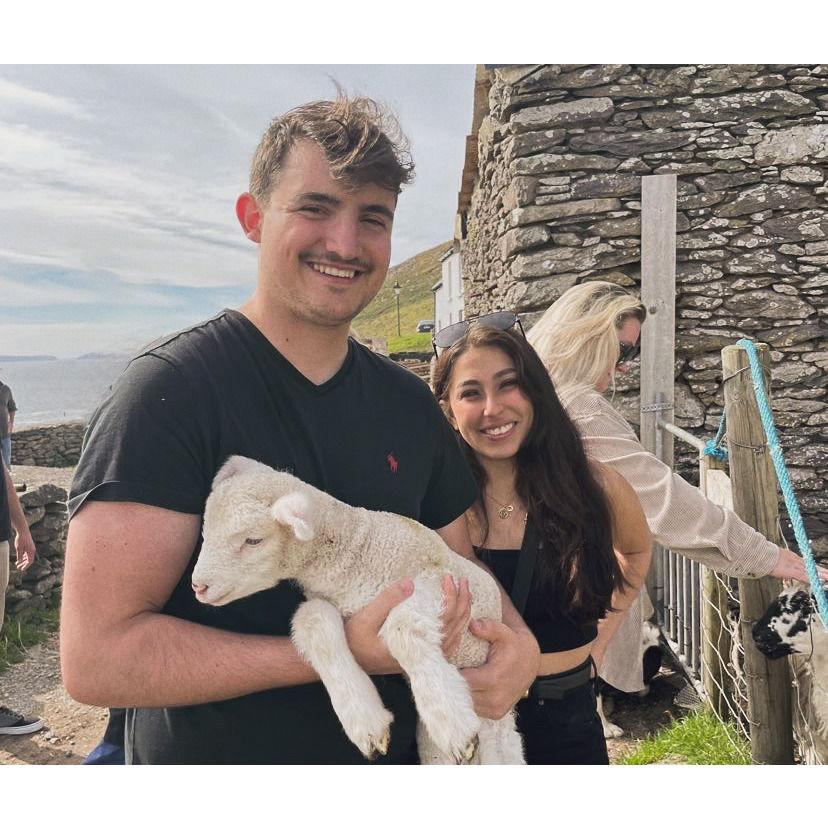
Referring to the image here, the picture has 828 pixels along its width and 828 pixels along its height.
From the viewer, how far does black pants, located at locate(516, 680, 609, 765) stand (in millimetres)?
1659

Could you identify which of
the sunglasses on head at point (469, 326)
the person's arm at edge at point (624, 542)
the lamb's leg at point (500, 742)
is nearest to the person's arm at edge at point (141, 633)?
the lamb's leg at point (500, 742)

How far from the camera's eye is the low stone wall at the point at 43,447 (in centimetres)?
365

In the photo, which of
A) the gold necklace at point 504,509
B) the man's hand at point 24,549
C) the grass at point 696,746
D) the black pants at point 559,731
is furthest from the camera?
the man's hand at point 24,549

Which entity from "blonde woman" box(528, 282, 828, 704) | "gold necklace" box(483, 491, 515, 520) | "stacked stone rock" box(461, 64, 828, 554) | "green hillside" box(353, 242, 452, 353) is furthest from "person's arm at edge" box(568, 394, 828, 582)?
"stacked stone rock" box(461, 64, 828, 554)

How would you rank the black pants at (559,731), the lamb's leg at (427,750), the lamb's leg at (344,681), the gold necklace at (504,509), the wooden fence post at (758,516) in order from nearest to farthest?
the lamb's leg at (344,681), the lamb's leg at (427,750), the black pants at (559,731), the gold necklace at (504,509), the wooden fence post at (758,516)

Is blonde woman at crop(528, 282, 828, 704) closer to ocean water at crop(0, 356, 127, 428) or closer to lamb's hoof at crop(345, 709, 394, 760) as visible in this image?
lamb's hoof at crop(345, 709, 394, 760)

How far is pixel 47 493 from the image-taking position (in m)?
4.29

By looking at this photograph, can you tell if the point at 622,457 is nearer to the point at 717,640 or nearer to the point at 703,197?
the point at 717,640

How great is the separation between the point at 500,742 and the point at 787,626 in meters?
1.31

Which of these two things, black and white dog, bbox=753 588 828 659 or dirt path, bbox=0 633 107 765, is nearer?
black and white dog, bbox=753 588 828 659

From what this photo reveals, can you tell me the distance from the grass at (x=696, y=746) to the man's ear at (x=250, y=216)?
2.33 meters

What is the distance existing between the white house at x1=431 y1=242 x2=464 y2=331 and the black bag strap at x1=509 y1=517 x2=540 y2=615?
3.44 m

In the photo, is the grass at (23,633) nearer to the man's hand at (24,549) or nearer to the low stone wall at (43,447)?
the man's hand at (24,549)
